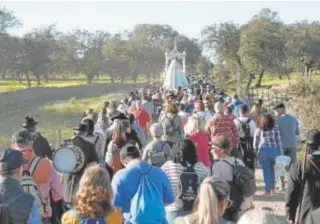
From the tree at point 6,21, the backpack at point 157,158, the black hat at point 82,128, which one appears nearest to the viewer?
the backpack at point 157,158

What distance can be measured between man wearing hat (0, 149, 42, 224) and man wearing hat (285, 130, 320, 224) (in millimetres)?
2751

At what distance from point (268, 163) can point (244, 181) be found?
4908mm

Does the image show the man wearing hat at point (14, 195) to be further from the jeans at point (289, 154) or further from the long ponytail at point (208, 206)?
the jeans at point (289, 154)

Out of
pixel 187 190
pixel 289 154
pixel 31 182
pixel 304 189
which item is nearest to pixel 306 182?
pixel 304 189

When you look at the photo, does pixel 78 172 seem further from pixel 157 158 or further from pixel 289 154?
pixel 289 154

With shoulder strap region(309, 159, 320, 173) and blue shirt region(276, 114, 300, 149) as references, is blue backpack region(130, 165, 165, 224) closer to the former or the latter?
shoulder strap region(309, 159, 320, 173)

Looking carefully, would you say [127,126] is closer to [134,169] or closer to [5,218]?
[134,169]

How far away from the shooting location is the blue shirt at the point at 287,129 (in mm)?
10328

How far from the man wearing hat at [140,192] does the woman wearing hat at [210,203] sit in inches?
54.9

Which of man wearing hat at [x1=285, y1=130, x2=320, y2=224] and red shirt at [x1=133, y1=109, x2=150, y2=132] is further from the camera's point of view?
red shirt at [x1=133, y1=109, x2=150, y2=132]

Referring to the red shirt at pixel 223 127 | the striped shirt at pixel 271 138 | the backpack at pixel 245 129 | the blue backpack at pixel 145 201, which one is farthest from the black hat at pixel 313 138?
the backpack at pixel 245 129

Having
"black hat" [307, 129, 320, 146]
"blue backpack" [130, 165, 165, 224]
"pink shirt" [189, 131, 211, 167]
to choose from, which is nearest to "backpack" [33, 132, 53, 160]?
"pink shirt" [189, 131, 211, 167]

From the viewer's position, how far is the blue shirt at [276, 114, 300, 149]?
1033 cm

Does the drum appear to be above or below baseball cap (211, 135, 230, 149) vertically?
Result: below
